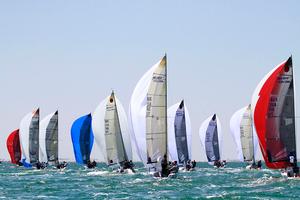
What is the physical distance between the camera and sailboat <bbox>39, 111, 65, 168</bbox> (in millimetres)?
79562

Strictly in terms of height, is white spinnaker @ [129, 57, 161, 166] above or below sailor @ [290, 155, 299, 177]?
above

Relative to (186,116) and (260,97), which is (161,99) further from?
(186,116)

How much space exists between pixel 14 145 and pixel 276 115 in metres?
55.0

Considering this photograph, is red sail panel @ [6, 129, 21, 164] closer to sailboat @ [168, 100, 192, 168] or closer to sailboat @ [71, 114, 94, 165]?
sailboat @ [71, 114, 94, 165]

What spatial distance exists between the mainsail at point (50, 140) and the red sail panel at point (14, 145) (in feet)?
35.7

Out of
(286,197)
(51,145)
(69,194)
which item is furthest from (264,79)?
(51,145)

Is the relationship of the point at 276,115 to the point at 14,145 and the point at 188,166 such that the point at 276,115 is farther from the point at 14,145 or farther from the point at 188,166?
the point at 14,145

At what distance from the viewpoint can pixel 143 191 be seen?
37750 mm

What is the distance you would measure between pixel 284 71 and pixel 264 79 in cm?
149

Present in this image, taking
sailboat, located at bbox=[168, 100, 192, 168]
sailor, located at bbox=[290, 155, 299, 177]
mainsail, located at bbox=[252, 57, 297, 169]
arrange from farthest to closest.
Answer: sailboat, located at bbox=[168, 100, 192, 168], sailor, located at bbox=[290, 155, 299, 177], mainsail, located at bbox=[252, 57, 297, 169]

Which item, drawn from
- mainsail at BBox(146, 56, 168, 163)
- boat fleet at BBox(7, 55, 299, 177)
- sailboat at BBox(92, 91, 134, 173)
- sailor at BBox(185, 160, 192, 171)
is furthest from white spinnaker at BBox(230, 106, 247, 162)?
mainsail at BBox(146, 56, 168, 163)

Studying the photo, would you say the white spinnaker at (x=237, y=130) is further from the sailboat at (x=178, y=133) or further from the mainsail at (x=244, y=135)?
the sailboat at (x=178, y=133)

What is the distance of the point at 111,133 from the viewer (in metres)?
60.1

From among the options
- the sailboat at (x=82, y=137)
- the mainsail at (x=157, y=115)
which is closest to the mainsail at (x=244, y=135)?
the sailboat at (x=82, y=137)
